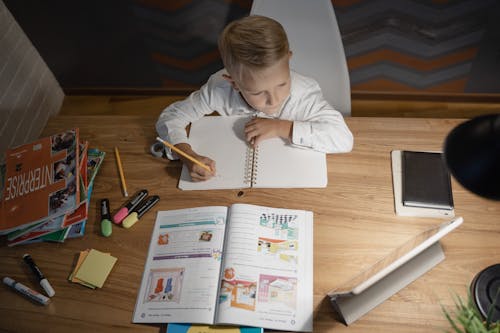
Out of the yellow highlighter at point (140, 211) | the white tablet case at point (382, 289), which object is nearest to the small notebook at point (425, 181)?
the white tablet case at point (382, 289)

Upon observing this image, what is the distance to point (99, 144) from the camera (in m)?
1.26

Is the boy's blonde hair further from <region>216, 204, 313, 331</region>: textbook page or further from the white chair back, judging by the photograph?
<region>216, 204, 313, 331</region>: textbook page

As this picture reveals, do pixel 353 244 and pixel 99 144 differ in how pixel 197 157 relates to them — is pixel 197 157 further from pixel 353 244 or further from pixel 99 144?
pixel 353 244

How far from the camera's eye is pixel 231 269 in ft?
3.12

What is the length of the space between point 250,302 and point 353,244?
28cm

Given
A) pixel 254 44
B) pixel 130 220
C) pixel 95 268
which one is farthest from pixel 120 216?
pixel 254 44

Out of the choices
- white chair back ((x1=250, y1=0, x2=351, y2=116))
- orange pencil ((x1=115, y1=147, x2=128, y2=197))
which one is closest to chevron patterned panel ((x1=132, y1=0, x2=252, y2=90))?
white chair back ((x1=250, y1=0, x2=351, y2=116))

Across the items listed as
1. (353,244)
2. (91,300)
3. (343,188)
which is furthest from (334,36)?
(91,300)

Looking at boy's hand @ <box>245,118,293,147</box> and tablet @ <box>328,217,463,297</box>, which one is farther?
boy's hand @ <box>245,118,293,147</box>

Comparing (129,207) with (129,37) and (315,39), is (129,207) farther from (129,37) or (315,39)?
(129,37)

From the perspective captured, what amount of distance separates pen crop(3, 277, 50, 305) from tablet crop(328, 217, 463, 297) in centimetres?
68

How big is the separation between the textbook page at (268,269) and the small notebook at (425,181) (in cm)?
27

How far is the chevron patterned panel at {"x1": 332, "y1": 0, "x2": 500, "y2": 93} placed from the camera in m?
1.72

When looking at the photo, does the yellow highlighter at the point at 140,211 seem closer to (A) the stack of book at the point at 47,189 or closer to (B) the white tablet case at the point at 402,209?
(A) the stack of book at the point at 47,189
